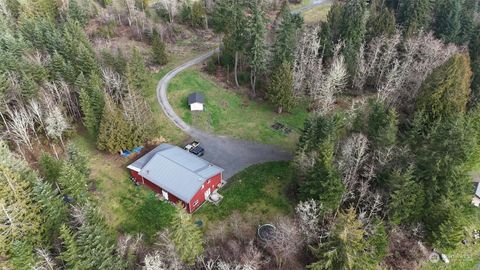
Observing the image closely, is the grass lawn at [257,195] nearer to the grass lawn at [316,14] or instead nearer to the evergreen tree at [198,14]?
the evergreen tree at [198,14]

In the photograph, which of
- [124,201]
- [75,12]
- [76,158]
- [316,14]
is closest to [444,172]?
[124,201]

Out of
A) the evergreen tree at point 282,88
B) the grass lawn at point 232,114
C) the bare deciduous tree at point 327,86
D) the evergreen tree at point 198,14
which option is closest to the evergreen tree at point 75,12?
the evergreen tree at point 198,14

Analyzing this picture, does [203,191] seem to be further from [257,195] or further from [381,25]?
[381,25]

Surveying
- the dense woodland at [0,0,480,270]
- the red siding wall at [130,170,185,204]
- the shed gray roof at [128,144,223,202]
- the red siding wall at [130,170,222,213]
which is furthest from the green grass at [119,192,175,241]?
the shed gray roof at [128,144,223,202]

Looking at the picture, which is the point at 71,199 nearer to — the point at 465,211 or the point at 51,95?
the point at 51,95

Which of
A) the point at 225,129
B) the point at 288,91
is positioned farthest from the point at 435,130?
the point at 225,129

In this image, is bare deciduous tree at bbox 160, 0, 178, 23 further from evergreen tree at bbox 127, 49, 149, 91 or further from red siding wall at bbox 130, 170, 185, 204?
red siding wall at bbox 130, 170, 185, 204

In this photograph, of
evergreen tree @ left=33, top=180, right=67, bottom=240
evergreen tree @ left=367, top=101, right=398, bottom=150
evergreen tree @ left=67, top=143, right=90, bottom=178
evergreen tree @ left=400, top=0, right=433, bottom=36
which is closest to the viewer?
evergreen tree @ left=33, top=180, right=67, bottom=240
